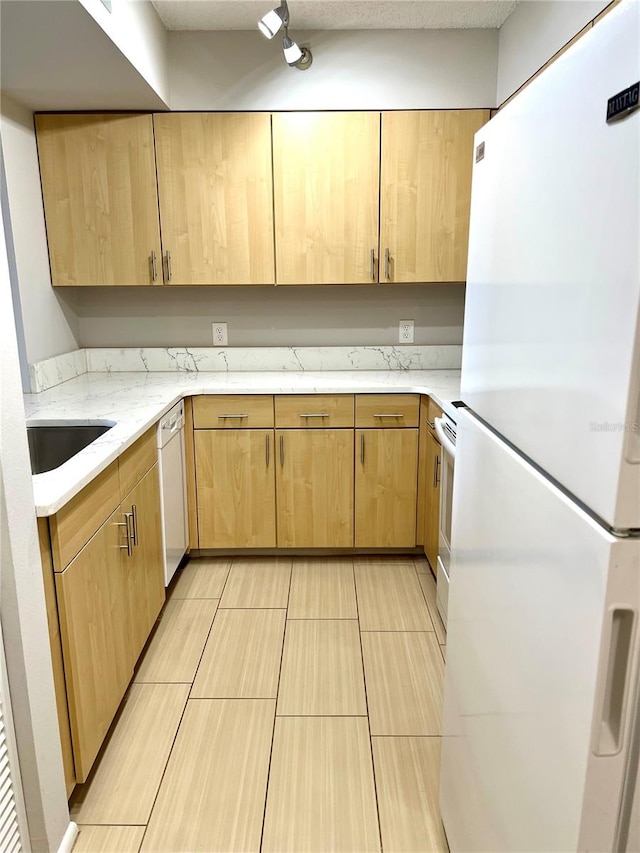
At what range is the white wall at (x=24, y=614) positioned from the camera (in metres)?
1.24

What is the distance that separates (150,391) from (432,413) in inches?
50.6

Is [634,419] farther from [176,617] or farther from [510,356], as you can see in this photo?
[176,617]

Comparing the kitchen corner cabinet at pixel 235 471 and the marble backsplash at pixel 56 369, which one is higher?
the marble backsplash at pixel 56 369

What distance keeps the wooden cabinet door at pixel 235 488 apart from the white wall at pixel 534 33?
1.93 meters

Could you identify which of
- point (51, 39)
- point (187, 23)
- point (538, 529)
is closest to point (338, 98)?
point (187, 23)

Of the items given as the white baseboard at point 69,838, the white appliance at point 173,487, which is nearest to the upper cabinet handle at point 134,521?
the white appliance at point 173,487

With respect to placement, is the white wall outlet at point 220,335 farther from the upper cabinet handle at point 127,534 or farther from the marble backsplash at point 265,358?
the upper cabinet handle at point 127,534

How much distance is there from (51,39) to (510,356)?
1892 mm

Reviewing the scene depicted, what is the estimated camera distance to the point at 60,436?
226 centimetres

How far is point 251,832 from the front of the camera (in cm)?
161

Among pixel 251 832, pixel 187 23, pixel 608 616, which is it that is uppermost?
pixel 187 23

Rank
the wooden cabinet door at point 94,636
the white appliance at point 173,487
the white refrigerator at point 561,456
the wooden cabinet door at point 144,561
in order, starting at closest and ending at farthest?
the white refrigerator at point 561,456 → the wooden cabinet door at point 94,636 → the wooden cabinet door at point 144,561 → the white appliance at point 173,487

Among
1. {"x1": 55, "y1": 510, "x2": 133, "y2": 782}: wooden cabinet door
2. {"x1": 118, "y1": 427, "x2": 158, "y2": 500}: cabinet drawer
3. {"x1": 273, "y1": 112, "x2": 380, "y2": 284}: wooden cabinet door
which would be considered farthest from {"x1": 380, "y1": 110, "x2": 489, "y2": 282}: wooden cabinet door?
{"x1": 55, "y1": 510, "x2": 133, "y2": 782}: wooden cabinet door

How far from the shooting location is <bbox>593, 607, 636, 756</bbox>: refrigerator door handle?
0.72 meters
